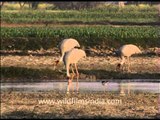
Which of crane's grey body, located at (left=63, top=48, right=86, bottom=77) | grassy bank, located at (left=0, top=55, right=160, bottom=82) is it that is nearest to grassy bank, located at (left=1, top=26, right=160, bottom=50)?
grassy bank, located at (left=0, top=55, right=160, bottom=82)

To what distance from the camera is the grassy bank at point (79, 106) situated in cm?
1215

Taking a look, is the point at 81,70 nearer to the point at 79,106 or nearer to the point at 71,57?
the point at 71,57

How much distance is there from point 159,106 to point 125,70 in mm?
8383

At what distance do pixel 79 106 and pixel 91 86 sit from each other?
436 cm

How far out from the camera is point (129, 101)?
14211 millimetres

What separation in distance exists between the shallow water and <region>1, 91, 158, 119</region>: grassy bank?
1.11m

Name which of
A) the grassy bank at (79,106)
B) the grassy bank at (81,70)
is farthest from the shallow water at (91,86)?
the grassy bank at (81,70)

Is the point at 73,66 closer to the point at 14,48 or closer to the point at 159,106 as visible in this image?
the point at 14,48

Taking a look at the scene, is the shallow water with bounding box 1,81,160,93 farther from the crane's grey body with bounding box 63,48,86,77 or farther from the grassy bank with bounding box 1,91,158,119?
the grassy bank with bounding box 1,91,158,119

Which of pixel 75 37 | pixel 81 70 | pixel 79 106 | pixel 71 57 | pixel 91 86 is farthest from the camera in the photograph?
pixel 75 37

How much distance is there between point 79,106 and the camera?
1341cm

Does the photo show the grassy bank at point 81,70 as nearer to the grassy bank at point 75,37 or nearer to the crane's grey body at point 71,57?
the crane's grey body at point 71,57

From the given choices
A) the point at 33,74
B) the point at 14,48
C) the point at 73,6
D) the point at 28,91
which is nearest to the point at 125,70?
the point at 33,74

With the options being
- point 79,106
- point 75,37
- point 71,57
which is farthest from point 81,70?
point 75,37
